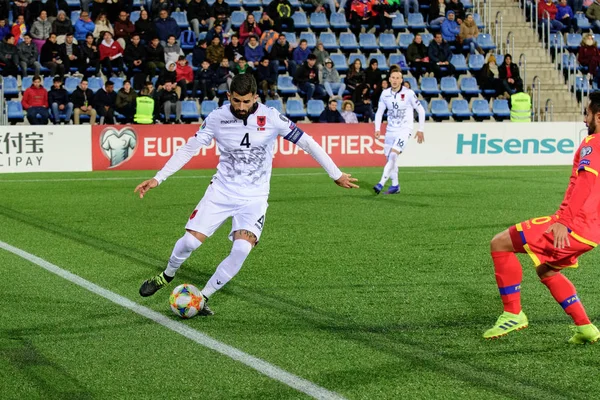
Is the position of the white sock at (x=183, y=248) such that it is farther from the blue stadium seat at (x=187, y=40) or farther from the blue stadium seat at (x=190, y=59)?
the blue stadium seat at (x=187, y=40)

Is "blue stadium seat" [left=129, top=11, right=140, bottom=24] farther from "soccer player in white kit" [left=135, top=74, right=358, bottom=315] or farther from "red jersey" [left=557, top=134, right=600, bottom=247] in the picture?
"red jersey" [left=557, top=134, right=600, bottom=247]

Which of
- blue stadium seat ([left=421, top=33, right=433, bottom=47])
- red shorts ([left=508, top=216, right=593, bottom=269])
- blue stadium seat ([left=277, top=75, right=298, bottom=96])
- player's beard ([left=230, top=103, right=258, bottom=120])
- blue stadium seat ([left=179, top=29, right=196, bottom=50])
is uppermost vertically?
blue stadium seat ([left=421, top=33, right=433, bottom=47])

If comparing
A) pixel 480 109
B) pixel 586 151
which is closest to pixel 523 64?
pixel 480 109

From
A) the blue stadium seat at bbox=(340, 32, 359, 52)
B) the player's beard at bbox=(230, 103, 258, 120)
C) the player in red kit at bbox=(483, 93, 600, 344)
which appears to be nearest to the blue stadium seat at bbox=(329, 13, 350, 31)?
the blue stadium seat at bbox=(340, 32, 359, 52)

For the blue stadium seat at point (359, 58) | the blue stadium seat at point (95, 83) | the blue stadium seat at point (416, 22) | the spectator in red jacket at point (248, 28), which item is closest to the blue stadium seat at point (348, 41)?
the blue stadium seat at point (359, 58)

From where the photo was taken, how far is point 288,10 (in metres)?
28.1

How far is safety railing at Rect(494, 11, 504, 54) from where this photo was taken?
3016 centimetres

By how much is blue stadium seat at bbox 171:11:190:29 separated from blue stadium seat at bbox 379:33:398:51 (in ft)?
19.1

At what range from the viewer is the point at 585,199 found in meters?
5.76

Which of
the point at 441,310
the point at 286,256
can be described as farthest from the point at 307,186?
the point at 441,310

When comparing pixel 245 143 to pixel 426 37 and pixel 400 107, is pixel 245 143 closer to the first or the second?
pixel 400 107

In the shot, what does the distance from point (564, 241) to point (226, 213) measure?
8.90 feet

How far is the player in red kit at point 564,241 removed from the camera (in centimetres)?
578

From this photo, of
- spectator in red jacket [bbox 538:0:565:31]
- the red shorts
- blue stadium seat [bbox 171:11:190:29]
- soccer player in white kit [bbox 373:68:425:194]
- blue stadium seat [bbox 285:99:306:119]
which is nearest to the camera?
the red shorts
